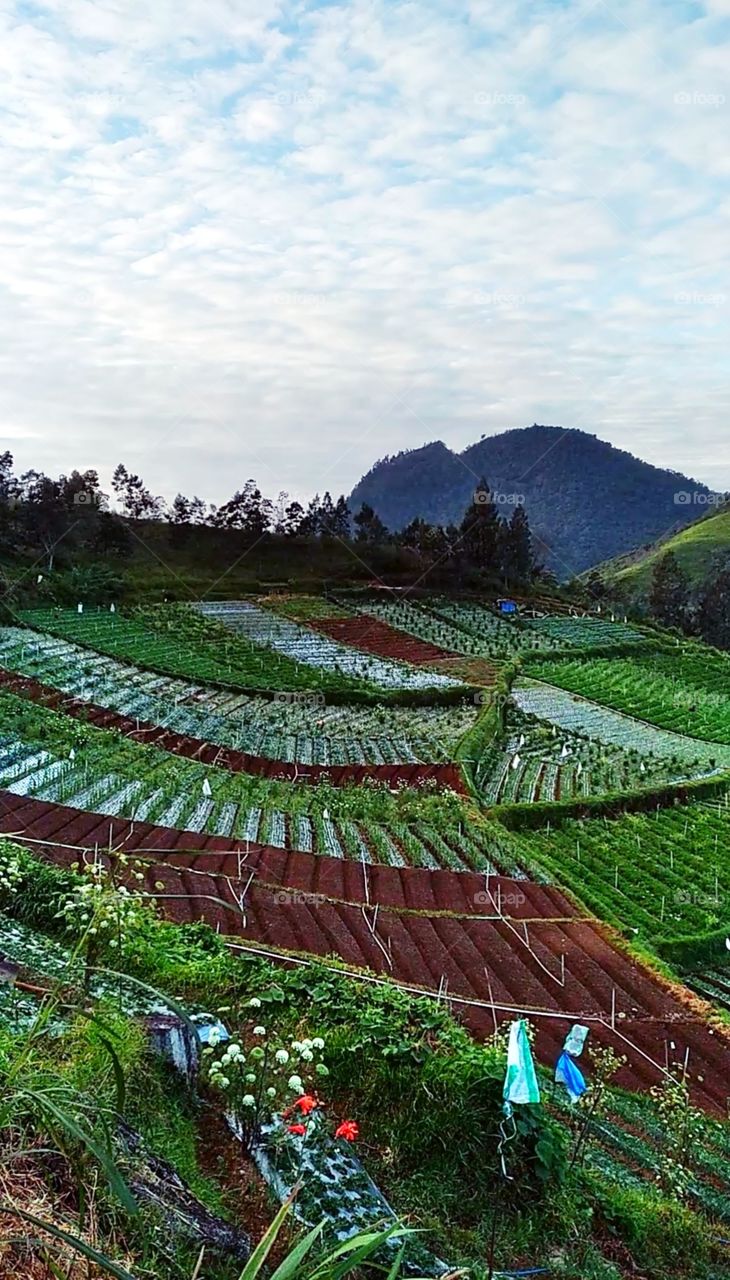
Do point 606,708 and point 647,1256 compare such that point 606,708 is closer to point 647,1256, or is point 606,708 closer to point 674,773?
point 674,773

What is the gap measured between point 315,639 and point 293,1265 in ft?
101

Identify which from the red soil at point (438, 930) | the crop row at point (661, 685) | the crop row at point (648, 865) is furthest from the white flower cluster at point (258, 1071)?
the crop row at point (661, 685)

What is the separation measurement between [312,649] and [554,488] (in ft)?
331

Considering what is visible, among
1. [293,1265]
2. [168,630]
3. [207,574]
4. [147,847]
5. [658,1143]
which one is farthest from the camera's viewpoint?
[207,574]

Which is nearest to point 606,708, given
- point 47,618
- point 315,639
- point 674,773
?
point 674,773

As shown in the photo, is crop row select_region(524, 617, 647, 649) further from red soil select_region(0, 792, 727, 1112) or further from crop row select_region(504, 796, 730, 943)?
red soil select_region(0, 792, 727, 1112)

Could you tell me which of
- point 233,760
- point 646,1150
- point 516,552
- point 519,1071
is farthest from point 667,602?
point 519,1071

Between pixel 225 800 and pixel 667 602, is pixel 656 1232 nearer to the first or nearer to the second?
Result: pixel 225 800

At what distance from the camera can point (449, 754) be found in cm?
1902

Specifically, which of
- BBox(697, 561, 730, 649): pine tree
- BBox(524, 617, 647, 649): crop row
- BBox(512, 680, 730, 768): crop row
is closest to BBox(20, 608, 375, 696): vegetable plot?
BBox(512, 680, 730, 768): crop row

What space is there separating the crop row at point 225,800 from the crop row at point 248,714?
3038mm

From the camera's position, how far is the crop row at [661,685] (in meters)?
26.0

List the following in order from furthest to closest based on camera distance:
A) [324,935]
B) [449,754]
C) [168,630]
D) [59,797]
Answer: [168,630] → [449,754] → [59,797] → [324,935]

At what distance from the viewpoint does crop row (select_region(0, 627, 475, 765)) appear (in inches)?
746
